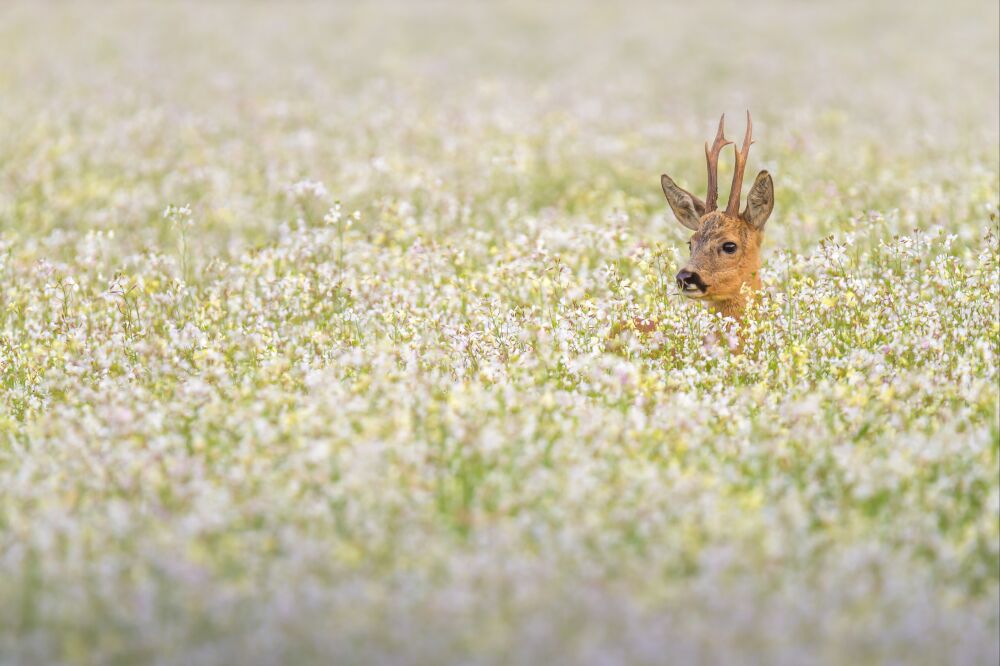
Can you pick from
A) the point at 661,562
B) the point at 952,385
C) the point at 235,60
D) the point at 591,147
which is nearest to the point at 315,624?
the point at 661,562

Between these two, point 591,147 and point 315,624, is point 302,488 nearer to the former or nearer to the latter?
point 315,624

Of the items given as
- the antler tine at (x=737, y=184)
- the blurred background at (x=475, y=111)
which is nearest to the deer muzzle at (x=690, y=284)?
the antler tine at (x=737, y=184)

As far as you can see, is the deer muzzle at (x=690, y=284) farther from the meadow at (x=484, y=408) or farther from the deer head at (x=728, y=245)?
the meadow at (x=484, y=408)

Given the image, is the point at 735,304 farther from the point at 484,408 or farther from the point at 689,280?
the point at 484,408

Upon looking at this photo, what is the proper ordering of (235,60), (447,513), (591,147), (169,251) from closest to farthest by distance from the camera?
(447,513), (169,251), (591,147), (235,60)

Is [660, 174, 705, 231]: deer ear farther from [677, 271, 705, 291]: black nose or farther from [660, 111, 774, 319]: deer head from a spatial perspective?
[677, 271, 705, 291]: black nose

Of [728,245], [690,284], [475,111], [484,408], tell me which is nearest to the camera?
[484,408]

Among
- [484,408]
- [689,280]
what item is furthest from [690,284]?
[484,408]
